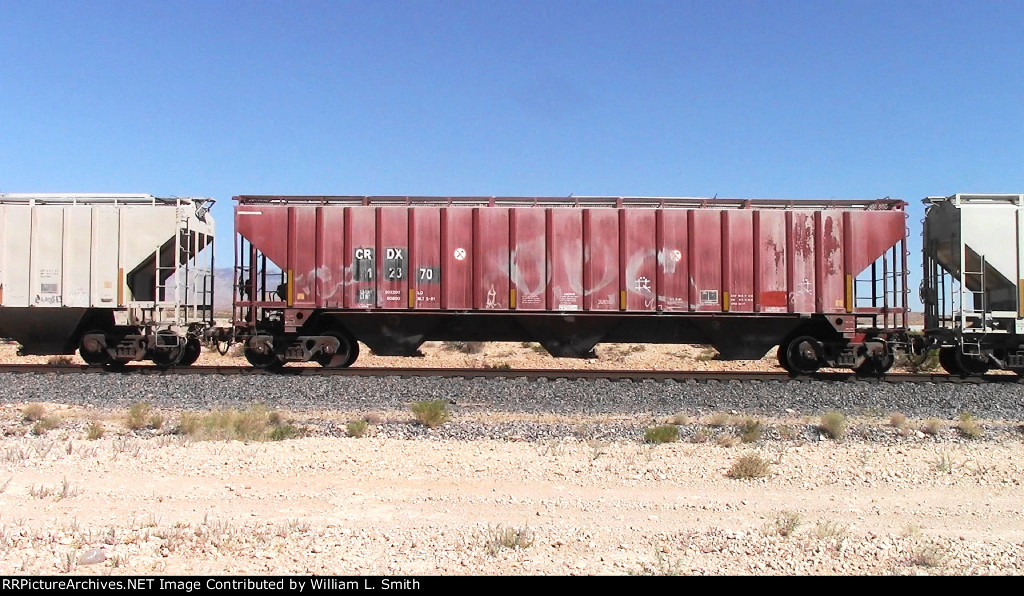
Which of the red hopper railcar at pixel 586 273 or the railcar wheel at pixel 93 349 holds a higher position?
the red hopper railcar at pixel 586 273

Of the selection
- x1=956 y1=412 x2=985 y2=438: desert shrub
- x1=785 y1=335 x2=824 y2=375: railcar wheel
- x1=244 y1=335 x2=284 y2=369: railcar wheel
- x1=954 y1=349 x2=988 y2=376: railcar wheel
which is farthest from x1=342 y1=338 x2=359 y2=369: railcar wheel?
x1=954 y1=349 x2=988 y2=376: railcar wheel

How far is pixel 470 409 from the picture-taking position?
11.4m

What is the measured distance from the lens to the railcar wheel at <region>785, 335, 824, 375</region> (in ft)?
47.4

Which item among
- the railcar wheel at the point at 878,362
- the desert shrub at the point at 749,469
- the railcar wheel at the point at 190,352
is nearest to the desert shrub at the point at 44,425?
the railcar wheel at the point at 190,352

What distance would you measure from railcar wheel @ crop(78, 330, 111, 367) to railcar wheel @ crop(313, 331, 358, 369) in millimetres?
4600

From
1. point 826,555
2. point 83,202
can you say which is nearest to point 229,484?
point 826,555

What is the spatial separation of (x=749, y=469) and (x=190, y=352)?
13644 millimetres

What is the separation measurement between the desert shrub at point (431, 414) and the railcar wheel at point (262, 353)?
581cm

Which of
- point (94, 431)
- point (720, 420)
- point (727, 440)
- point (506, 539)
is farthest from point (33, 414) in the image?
point (720, 420)

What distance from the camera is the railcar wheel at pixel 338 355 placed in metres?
14.9

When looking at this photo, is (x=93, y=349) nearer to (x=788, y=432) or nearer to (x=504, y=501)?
(x=504, y=501)

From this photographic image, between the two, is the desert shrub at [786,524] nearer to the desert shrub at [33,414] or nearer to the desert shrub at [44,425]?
the desert shrub at [44,425]

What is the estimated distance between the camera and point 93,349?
1470cm
